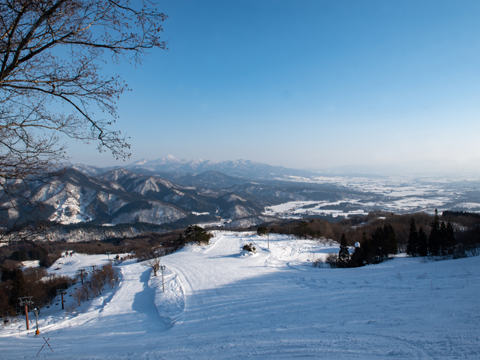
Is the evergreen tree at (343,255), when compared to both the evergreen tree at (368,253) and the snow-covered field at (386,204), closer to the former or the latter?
the evergreen tree at (368,253)

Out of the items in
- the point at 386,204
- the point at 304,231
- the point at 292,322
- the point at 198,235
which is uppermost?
the point at 292,322

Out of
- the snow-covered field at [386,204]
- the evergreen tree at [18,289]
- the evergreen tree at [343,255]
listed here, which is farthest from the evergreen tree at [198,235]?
the snow-covered field at [386,204]

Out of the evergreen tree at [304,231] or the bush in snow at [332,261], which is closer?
the bush in snow at [332,261]

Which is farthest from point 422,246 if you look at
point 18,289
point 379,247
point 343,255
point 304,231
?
point 18,289

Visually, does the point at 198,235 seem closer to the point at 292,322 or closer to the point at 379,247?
the point at 379,247

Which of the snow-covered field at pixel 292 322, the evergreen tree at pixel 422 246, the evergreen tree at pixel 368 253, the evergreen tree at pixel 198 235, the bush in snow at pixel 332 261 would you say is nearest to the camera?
the snow-covered field at pixel 292 322

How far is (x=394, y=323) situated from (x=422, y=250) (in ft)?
79.4

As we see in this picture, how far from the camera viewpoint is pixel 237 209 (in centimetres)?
14438

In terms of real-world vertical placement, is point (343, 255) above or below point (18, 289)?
above

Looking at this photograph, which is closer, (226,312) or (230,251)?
(226,312)

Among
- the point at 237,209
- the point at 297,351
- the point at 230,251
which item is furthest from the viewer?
the point at 237,209

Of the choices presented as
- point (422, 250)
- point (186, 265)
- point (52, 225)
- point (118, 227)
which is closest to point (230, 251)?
point (186, 265)

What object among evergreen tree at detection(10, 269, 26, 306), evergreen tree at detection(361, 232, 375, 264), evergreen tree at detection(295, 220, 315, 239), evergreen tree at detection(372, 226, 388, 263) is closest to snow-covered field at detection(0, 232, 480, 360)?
evergreen tree at detection(361, 232, 375, 264)

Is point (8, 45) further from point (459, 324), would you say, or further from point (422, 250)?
point (422, 250)
